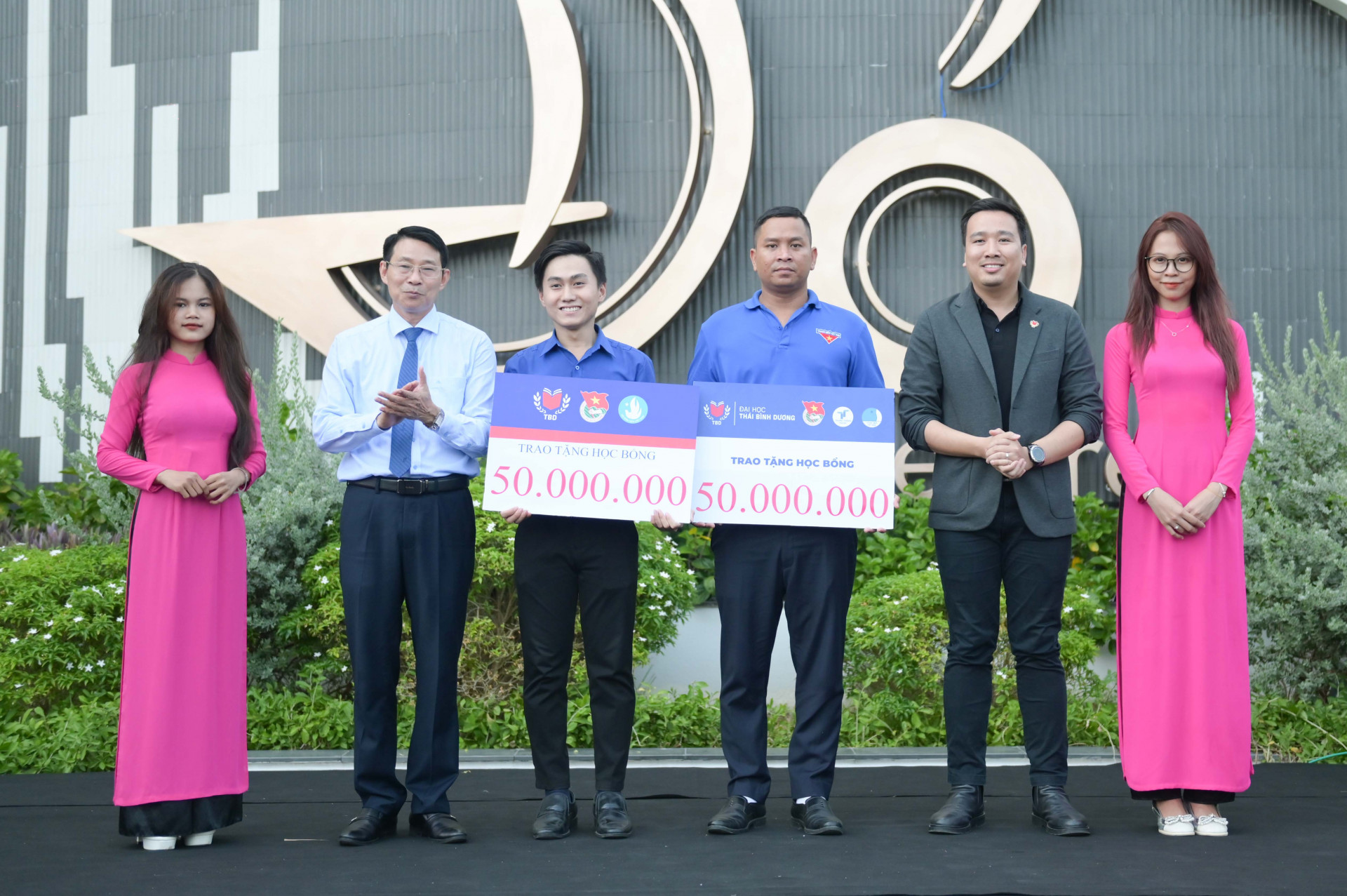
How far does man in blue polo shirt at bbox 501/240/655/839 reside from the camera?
3.63m

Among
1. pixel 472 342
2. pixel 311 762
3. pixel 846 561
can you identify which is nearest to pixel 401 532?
pixel 472 342

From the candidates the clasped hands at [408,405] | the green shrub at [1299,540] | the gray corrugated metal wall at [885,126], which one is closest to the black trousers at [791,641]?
the clasped hands at [408,405]

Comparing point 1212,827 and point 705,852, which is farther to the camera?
point 1212,827

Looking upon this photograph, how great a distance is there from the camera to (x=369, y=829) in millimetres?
3496

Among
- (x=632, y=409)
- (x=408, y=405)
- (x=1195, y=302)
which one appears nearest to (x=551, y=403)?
(x=632, y=409)

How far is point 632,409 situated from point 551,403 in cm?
26

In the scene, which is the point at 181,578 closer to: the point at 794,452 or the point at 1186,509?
the point at 794,452

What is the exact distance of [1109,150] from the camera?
25.3 ft

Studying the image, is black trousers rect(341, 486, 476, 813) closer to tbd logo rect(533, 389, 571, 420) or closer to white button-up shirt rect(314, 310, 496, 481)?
white button-up shirt rect(314, 310, 496, 481)

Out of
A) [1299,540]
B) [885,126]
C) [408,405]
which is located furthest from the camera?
[885,126]

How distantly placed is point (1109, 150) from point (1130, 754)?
5231 millimetres

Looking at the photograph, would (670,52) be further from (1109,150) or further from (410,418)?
(410,418)

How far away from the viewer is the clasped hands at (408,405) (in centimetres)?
346

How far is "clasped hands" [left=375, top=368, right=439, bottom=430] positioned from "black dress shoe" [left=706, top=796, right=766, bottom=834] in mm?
1503
